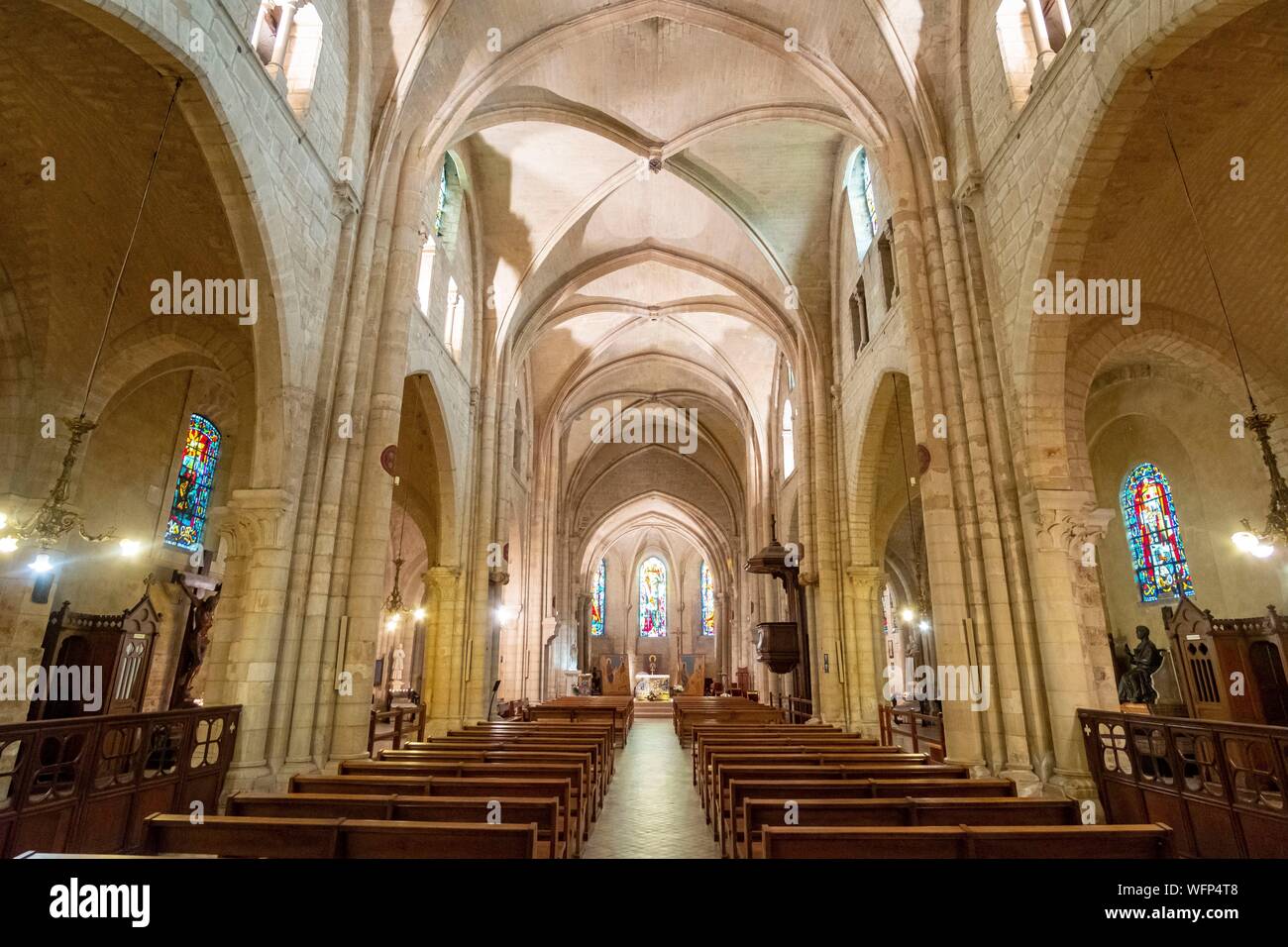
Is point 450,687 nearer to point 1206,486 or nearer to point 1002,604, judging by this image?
point 1002,604

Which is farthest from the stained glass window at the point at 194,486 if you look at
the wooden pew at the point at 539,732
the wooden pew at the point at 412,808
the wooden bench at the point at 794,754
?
the wooden bench at the point at 794,754

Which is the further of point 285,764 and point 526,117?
point 526,117

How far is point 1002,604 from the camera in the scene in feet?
25.0

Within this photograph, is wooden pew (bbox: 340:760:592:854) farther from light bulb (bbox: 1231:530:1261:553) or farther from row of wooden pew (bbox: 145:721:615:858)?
light bulb (bbox: 1231:530:1261:553)

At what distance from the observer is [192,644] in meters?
13.9

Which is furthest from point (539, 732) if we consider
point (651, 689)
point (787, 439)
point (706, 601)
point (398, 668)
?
point (706, 601)

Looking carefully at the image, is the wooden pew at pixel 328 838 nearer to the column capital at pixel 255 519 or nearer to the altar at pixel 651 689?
the column capital at pixel 255 519

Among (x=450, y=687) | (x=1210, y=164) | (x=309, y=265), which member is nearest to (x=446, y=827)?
(x=309, y=265)

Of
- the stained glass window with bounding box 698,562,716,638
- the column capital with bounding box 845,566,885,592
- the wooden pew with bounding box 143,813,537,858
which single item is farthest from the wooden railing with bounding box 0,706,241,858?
the stained glass window with bounding box 698,562,716,638

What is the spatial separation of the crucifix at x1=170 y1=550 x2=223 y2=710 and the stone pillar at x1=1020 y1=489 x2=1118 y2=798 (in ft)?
47.9

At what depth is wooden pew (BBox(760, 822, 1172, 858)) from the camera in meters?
3.48

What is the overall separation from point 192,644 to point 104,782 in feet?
32.0
